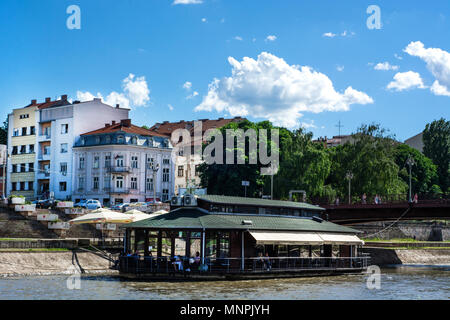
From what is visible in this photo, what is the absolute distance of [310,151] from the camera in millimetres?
78688

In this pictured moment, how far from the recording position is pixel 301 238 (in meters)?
42.8

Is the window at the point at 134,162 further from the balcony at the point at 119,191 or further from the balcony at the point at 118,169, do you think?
the balcony at the point at 119,191

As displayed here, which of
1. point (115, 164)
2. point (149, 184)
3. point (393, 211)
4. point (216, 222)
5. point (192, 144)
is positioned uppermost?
point (192, 144)

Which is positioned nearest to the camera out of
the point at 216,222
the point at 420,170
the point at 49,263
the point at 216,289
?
the point at 216,289

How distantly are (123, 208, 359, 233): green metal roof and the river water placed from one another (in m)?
3.25

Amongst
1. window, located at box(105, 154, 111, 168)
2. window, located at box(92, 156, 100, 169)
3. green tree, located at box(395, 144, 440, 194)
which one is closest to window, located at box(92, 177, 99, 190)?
window, located at box(92, 156, 100, 169)

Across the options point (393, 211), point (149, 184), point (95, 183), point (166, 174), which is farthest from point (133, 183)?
point (393, 211)

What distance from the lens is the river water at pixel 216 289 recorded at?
1233 inches

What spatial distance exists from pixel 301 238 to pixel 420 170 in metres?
67.1

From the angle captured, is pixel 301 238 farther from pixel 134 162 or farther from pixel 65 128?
pixel 65 128

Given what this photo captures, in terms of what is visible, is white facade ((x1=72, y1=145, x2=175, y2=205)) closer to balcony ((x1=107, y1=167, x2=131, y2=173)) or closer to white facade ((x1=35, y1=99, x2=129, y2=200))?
balcony ((x1=107, y1=167, x2=131, y2=173))

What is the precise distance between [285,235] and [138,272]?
968 cm

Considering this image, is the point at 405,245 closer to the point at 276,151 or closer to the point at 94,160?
the point at 276,151
